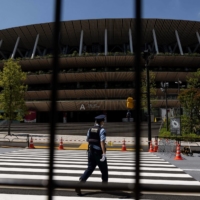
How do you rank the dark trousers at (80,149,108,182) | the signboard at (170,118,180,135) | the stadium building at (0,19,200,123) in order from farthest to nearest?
1. the stadium building at (0,19,200,123)
2. the signboard at (170,118,180,135)
3. the dark trousers at (80,149,108,182)

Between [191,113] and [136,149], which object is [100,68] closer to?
[191,113]

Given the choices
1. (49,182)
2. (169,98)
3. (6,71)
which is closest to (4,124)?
(6,71)

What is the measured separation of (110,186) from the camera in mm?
1179

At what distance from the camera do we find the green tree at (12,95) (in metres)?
28.5

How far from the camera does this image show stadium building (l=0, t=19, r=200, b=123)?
47.6 meters

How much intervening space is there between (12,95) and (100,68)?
80.1ft

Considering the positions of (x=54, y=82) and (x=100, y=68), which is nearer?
(x=54, y=82)

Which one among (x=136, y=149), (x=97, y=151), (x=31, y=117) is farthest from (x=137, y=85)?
(x=31, y=117)

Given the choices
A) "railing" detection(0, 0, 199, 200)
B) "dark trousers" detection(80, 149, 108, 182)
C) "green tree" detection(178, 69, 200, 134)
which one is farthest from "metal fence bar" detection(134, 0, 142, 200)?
"green tree" detection(178, 69, 200, 134)

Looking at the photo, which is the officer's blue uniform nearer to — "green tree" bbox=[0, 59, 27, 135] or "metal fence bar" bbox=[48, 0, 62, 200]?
"metal fence bar" bbox=[48, 0, 62, 200]

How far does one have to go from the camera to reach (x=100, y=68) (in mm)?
50719

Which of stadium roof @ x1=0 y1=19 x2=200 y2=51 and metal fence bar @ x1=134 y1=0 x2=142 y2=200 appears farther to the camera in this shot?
stadium roof @ x1=0 y1=19 x2=200 y2=51

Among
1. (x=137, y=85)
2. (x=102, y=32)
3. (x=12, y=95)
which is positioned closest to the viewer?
(x=137, y=85)

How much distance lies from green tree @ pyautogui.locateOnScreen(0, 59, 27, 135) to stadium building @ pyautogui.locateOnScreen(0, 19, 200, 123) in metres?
15.3
